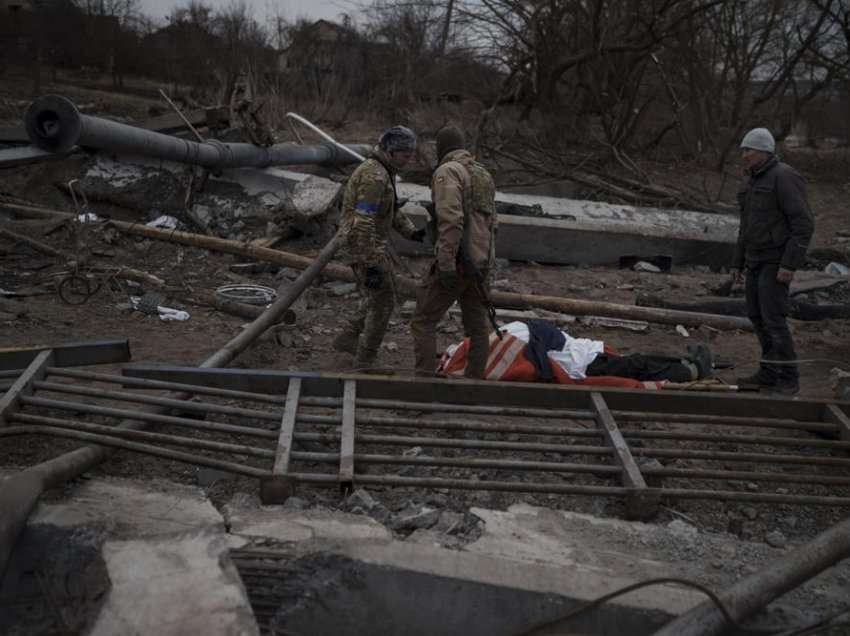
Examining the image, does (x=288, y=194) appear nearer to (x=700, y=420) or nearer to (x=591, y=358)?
(x=591, y=358)

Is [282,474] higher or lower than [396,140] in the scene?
lower

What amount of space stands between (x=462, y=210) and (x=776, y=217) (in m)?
2.19

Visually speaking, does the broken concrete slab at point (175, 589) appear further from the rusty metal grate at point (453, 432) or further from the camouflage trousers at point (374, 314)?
the camouflage trousers at point (374, 314)

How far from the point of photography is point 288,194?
1008cm

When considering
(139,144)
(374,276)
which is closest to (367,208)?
(374,276)

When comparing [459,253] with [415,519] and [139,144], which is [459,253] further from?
[139,144]

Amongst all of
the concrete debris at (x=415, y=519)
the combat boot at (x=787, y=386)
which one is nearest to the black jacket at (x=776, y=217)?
the combat boot at (x=787, y=386)

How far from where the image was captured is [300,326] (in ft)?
23.5

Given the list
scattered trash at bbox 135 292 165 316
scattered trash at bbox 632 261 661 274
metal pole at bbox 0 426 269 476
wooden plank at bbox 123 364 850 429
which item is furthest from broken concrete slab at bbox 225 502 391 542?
scattered trash at bbox 632 261 661 274

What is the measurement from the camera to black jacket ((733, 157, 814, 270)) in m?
5.37

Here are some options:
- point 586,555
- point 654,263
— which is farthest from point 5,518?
point 654,263

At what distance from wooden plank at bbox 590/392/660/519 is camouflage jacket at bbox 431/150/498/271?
4.46ft

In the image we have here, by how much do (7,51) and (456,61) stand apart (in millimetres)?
9702

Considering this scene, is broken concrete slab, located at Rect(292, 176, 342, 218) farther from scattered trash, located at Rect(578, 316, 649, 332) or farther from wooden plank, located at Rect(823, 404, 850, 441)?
wooden plank, located at Rect(823, 404, 850, 441)
